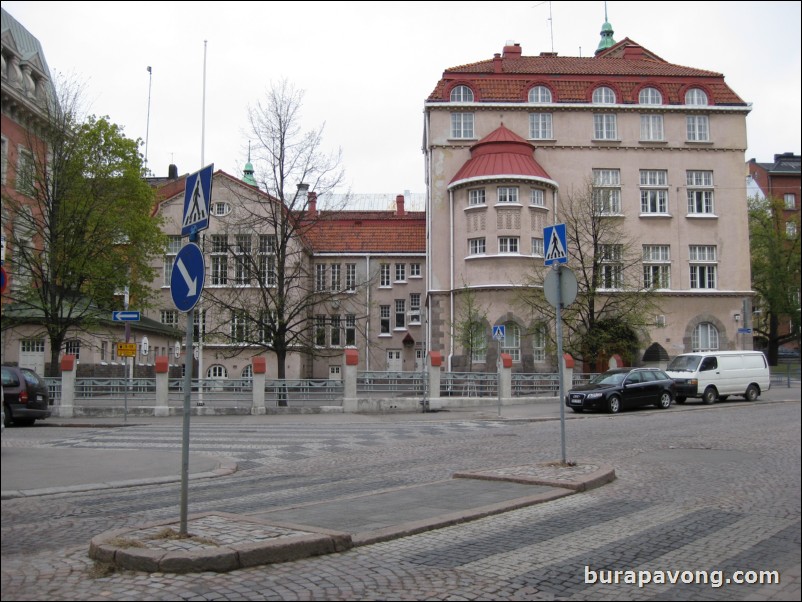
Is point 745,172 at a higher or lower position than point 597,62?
lower

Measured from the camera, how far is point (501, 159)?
44.2 metres

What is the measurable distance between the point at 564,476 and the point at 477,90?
41008 millimetres

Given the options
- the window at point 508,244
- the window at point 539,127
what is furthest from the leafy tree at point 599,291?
the window at point 539,127

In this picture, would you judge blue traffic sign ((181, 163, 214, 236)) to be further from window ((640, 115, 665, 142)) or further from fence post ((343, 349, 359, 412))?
window ((640, 115, 665, 142))

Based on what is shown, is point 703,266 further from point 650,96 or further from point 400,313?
point 400,313

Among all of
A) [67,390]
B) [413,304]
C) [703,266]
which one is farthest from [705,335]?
[67,390]

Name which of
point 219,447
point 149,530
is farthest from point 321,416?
point 149,530

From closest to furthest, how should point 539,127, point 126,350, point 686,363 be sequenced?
point 126,350 < point 686,363 < point 539,127

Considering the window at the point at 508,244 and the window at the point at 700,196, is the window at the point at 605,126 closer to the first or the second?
the window at the point at 700,196

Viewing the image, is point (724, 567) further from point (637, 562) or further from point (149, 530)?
point (149, 530)

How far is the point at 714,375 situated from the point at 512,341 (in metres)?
16.1

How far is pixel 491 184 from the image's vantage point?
143ft

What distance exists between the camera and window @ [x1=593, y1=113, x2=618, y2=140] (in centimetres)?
4828

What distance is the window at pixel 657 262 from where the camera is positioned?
4578 cm
